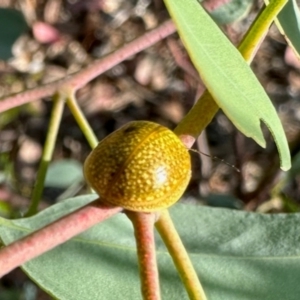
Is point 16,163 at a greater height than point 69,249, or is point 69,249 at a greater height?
point 69,249

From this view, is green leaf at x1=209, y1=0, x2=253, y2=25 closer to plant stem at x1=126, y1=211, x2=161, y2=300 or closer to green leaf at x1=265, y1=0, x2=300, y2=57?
green leaf at x1=265, y1=0, x2=300, y2=57

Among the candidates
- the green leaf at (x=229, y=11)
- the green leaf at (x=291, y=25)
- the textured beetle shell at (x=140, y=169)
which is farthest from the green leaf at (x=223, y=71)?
the green leaf at (x=229, y=11)

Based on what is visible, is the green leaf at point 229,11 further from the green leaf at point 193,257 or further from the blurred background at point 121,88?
the blurred background at point 121,88

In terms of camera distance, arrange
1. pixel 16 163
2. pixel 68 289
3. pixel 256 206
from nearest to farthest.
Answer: pixel 68 289, pixel 256 206, pixel 16 163

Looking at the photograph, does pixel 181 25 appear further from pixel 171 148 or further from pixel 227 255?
pixel 227 255

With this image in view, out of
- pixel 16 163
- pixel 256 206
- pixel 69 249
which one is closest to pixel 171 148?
pixel 69 249

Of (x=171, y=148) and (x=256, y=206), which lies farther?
(x=256, y=206)
